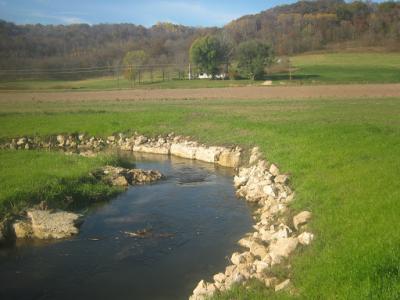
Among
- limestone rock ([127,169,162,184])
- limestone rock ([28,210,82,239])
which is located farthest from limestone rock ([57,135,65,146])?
limestone rock ([28,210,82,239])

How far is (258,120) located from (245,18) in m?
166

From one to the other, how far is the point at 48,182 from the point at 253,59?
82335mm

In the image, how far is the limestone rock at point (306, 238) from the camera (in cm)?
1161

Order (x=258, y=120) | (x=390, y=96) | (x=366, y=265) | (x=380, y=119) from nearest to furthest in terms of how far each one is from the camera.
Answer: (x=366, y=265) → (x=380, y=119) → (x=258, y=120) → (x=390, y=96)

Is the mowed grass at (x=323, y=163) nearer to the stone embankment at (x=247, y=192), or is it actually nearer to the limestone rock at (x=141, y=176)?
the stone embankment at (x=247, y=192)

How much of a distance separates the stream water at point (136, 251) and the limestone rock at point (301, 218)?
211cm

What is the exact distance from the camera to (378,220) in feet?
35.8

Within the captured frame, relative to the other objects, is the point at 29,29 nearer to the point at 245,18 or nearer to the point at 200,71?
the point at 200,71

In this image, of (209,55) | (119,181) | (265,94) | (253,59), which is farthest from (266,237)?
(209,55)

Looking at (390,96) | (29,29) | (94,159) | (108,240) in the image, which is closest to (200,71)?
(29,29)

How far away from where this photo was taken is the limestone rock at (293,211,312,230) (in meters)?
13.4

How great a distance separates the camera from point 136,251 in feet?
46.1

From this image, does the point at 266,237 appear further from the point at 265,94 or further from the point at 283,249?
the point at 265,94

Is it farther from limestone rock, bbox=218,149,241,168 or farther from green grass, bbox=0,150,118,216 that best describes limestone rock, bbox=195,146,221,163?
green grass, bbox=0,150,118,216
